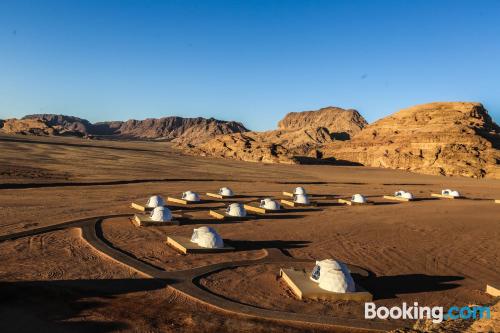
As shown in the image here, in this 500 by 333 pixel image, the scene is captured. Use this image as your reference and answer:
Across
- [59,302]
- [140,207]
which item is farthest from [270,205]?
[59,302]

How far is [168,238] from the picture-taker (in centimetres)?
1706

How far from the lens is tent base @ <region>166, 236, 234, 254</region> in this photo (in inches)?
615

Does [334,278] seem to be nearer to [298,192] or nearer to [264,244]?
[264,244]

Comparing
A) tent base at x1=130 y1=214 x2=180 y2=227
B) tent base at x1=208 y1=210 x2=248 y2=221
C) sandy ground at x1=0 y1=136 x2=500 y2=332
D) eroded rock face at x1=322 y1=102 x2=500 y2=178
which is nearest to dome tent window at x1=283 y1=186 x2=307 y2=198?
sandy ground at x1=0 y1=136 x2=500 y2=332

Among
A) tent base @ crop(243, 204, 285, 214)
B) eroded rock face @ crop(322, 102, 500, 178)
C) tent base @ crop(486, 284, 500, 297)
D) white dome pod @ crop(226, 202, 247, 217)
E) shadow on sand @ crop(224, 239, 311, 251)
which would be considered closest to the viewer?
tent base @ crop(486, 284, 500, 297)

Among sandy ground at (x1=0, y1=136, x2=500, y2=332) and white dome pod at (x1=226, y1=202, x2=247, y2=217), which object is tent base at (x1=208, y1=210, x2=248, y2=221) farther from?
sandy ground at (x1=0, y1=136, x2=500, y2=332)

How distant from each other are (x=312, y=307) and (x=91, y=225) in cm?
1184

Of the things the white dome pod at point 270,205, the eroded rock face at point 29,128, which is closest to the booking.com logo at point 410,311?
the white dome pod at point 270,205

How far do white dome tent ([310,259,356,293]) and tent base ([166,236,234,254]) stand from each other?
4.86 meters

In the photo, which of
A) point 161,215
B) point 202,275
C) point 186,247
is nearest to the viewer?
point 202,275

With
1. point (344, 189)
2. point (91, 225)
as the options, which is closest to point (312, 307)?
point (91, 225)

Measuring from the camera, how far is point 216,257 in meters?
15.5

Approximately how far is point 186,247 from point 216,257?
3.84ft

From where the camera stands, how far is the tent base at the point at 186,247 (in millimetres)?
15616
